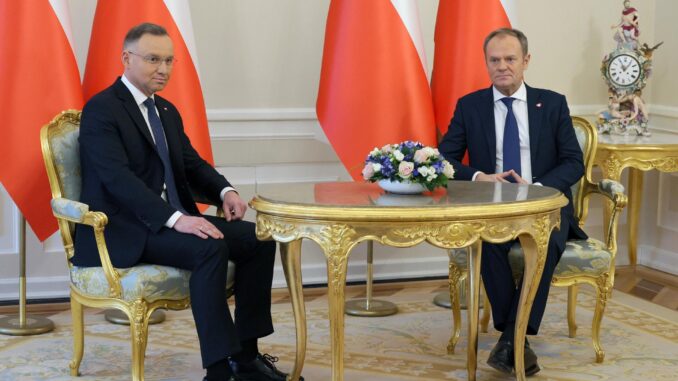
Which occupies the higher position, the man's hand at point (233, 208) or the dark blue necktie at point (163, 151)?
the dark blue necktie at point (163, 151)

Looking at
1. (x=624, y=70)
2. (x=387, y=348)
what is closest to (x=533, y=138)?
(x=387, y=348)

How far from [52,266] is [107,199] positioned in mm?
1653

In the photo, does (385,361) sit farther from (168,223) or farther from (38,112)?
(38,112)

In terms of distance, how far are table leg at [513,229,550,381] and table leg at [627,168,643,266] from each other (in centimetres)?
264

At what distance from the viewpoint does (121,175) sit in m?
3.54

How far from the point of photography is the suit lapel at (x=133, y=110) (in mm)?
3703

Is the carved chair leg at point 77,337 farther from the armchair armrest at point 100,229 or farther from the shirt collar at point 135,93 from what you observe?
the shirt collar at point 135,93

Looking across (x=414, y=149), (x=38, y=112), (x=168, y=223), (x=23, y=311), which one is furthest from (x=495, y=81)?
(x=23, y=311)

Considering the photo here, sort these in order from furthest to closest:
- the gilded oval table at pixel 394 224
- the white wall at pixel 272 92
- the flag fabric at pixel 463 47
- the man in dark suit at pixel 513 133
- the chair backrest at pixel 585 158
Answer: the white wall at pixel 272 92 → the flag fabric at pixel 463 47 → the chair backrest at pixel 585 158 → the man in dark suit at pixel 513 133 → the gilded oval table at pixel 394 224

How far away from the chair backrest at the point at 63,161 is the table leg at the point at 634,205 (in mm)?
3661

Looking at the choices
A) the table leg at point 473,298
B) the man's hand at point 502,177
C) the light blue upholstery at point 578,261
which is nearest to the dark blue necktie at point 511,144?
the man's hand at point 502,177

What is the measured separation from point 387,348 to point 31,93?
1932 millimetres

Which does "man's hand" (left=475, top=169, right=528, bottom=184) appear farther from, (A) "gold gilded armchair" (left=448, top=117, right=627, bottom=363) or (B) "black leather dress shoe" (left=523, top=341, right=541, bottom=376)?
(B) "black leather dress shoe" (left=523, top=341, right=541, bottom=376)

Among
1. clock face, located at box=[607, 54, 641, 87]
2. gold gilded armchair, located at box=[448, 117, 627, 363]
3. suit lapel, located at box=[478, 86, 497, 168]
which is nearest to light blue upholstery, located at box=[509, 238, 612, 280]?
gold gilded armchair, located at box=[448, 117, 627, 363]
